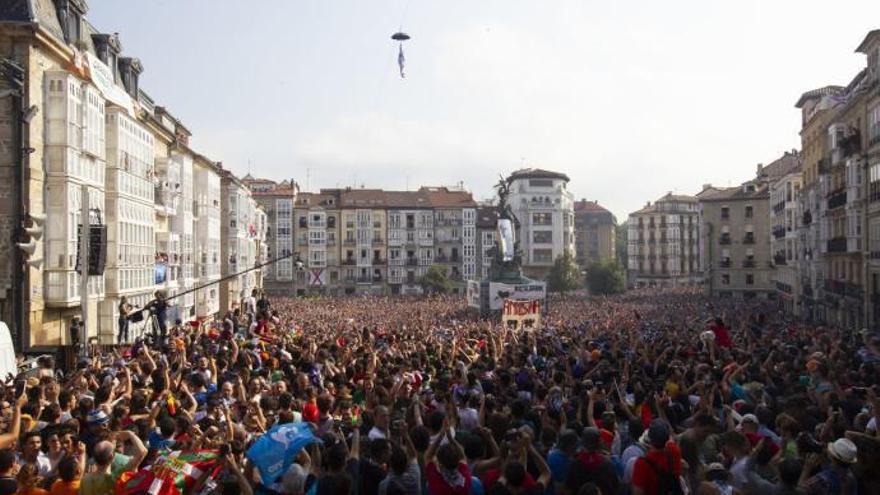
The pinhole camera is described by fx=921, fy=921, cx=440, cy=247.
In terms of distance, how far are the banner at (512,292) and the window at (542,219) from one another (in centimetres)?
6882

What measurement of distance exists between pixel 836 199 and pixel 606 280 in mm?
54549

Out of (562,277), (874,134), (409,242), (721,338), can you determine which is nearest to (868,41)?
(874,134)

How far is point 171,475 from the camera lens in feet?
25.8

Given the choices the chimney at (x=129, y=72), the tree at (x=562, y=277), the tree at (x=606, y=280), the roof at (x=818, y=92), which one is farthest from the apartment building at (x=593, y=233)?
the chimney at (x=129, y=72)

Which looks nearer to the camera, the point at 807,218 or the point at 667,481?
the point at 667,481

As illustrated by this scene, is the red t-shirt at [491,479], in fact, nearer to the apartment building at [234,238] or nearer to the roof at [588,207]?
the apartment building at [234,238]

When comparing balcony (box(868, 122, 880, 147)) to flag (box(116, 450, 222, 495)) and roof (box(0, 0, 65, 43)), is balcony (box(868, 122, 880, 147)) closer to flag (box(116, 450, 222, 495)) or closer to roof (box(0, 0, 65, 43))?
roof (box(0, 0, 65, 43))

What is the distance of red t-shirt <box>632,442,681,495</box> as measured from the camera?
7.64 metres

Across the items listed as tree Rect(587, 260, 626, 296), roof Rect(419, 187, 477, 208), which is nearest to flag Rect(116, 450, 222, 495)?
tree Rect(587, 260, 626, 296)

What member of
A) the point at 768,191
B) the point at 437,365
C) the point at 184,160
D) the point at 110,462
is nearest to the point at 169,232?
the point at 184,160

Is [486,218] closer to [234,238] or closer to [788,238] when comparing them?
[788,238]

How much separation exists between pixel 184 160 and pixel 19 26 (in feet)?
68.4

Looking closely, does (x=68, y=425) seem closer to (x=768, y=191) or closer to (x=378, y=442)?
(x=378, y=442)

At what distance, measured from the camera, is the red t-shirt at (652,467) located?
764 centimetres
